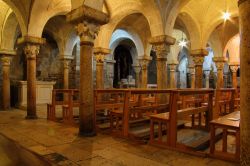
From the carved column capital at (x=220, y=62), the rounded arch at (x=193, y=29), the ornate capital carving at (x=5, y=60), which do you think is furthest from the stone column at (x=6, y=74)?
the carved column capital at (x=220, y=62)

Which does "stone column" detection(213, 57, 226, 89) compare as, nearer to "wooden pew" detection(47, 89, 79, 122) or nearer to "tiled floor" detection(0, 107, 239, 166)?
"wooden pew" detection(47, 89, 79, 122)

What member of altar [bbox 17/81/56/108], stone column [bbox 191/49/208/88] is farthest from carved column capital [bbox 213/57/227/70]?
altar [bbox 17/81/56/108]

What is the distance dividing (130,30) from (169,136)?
1061cm

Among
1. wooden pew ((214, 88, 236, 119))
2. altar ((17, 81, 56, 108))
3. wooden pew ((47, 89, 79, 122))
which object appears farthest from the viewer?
altar ((17, 81, 56, 108))

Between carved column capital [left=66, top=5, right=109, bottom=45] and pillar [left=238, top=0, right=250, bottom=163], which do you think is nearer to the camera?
pillar [left=238, top=0, right=250, bottom=163]

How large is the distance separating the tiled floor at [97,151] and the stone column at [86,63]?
411 millimetres

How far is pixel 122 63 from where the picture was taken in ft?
66.8

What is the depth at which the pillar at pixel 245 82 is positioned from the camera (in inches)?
87.4

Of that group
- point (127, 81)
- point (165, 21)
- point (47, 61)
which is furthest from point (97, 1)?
point (127, 81)

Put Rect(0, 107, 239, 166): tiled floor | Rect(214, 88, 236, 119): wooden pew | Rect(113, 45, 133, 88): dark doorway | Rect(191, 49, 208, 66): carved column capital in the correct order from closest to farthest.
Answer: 1. Rect(0, 107, 239, 166): tiled floor
2. Rect(214, 88, 236, 119): wooden pew
3. Rect(191, 49, 208, 66): carved column capital
4. Rect(113, 45, 133, 88): dark doorway

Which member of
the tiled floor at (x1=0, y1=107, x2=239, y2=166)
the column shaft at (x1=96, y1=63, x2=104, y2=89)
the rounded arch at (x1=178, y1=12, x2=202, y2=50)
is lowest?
the tiled floor at (x1=0, y1=107, x2=239, y2=166)

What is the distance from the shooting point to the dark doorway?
1989 cm

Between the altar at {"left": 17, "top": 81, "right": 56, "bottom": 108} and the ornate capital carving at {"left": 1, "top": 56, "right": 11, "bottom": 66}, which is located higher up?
the ornate capital carving at {"left": 1, "top": 56, "right": 11, "bottom": 66}

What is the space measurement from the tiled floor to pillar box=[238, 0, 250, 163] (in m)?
1.25
